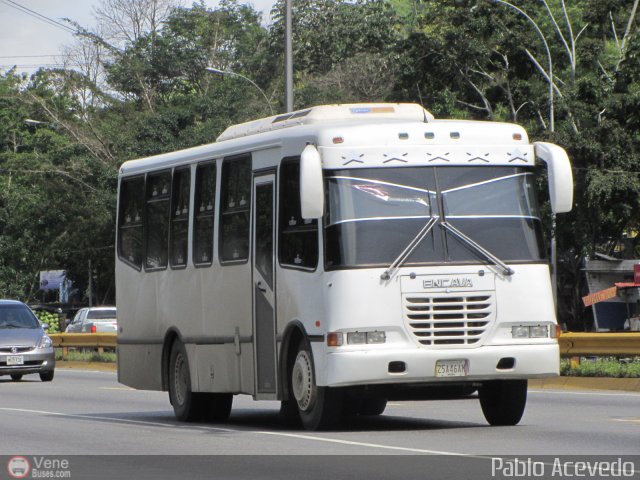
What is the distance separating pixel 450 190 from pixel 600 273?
27826 mm

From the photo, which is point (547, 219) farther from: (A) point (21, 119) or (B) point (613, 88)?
(A) point (21, 119)

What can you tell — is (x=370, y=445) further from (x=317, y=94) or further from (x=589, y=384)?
(x=317, y=94)

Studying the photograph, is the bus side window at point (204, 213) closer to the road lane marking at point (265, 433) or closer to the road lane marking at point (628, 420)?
the road lane marking at point (265, 433)

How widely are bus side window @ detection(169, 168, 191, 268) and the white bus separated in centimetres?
127

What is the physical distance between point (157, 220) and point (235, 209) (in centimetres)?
233

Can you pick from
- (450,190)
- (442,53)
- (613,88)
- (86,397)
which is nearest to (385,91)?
(442,53)

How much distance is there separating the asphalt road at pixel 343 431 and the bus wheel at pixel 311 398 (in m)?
0.14

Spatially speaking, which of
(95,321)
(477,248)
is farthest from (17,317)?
(477,248)

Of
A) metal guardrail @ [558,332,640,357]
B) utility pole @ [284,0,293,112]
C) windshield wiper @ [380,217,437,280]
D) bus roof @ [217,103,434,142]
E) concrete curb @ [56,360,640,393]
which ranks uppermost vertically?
utility pole @ [284,0,293,112]

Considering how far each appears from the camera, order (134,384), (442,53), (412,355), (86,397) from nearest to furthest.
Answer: (412,355)
(134,384)
(86,397)
(442,53)

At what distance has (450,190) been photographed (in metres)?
13.8

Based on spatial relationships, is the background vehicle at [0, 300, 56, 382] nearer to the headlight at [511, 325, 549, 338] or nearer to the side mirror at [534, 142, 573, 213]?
the headlight at [511, 325, 549, 338]

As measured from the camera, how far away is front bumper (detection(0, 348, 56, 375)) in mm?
28391
